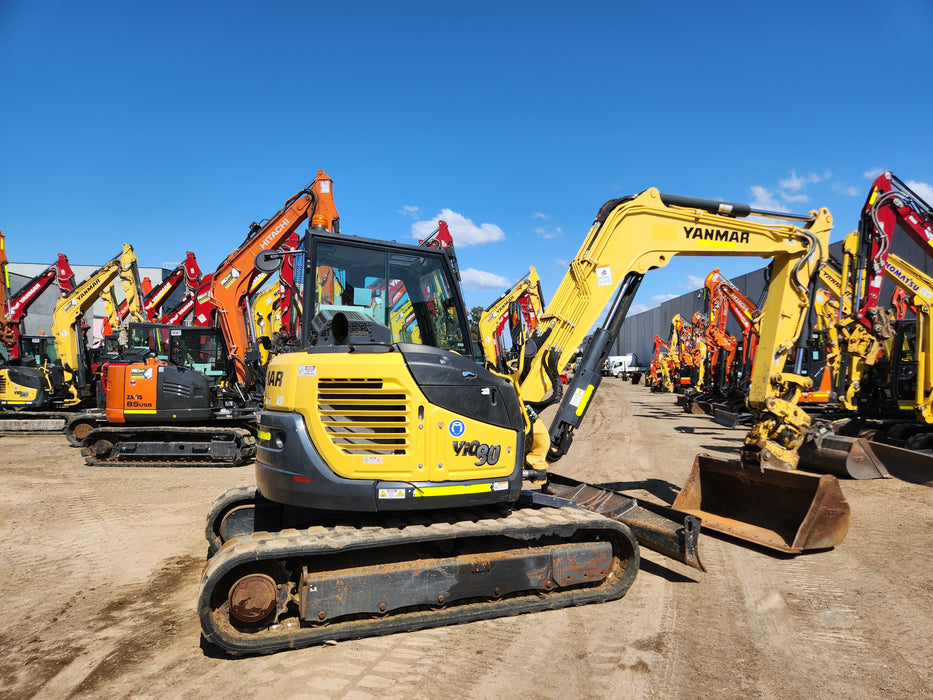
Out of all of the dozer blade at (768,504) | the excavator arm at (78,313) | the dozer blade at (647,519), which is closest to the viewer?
the dozer blade at (647,519)

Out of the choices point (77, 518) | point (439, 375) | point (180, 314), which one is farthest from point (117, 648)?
point (180, 314)

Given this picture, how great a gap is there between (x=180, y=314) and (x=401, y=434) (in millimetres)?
15660

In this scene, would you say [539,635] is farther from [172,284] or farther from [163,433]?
[172,284]

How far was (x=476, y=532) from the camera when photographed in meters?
3.99

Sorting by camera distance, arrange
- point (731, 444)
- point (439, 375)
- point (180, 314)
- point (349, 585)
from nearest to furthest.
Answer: point (349, 585) → point (439, 375) → point (731, 444) → point (180, 314)

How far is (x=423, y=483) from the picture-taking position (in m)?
3.99

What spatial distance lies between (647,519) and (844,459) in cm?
551

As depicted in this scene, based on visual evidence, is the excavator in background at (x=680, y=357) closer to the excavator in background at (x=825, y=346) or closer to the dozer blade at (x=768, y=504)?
the excavator in background at (x=825, y=346)

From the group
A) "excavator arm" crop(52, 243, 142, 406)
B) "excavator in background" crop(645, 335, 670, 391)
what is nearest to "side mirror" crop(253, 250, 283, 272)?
"excavator arm" crop(52, 243, 142, 406)

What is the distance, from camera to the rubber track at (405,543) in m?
3.56

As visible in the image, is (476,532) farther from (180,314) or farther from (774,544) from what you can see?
(180,314)

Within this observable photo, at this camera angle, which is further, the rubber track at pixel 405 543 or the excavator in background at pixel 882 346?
A: the excavator in background at pixel 882 346

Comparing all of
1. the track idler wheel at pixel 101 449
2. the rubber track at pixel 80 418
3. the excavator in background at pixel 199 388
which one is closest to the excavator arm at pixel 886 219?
the excavator in background at pixel 199 388

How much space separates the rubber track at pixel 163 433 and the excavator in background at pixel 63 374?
15.4 feet
